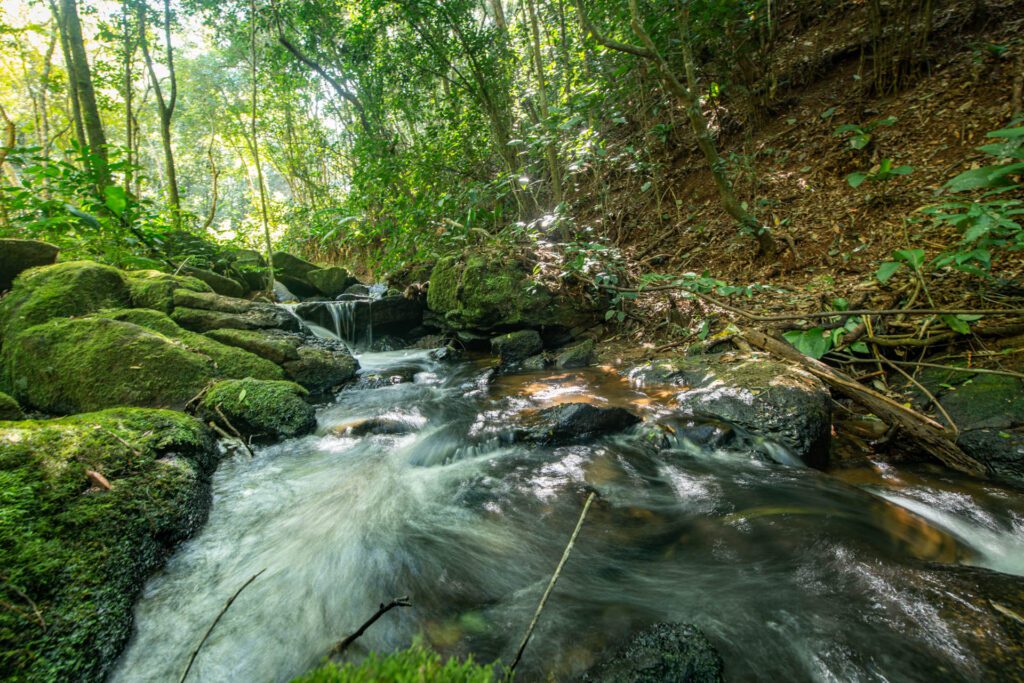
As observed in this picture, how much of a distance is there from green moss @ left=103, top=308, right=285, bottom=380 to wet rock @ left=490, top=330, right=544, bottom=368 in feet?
9.80

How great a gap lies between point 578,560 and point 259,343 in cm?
484

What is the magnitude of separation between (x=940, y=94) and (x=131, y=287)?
11.0 meters

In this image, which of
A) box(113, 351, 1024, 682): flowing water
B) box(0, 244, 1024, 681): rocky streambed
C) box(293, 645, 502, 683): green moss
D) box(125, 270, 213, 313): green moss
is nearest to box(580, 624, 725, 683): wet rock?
box(0, 244, 1024, 681): rocky streambed

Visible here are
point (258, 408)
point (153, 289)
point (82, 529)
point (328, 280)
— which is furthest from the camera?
point (328, 280)

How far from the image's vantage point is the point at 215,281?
7520 mm

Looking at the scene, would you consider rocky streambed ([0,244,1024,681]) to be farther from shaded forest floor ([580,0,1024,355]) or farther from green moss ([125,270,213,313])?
shaded forest floor ([580,0,1024,355])

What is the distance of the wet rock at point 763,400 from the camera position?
3047 millimetres

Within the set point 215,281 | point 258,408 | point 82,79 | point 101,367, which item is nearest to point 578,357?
point 258,408

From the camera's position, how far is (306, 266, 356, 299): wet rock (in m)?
11.4

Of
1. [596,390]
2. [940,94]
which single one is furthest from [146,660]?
[940,94]

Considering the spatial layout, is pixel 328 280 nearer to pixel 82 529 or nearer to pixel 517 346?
pixel 517 346

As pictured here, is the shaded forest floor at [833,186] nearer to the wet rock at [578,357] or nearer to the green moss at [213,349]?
the wet rock at [578,357]

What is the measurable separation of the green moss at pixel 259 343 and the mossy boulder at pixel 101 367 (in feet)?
1.95

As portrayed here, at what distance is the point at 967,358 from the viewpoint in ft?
10.1
